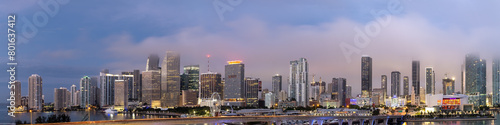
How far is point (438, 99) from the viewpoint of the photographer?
164m

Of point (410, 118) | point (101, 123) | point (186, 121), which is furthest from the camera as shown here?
point (410, 118)

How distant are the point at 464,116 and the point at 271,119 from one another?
7832cm

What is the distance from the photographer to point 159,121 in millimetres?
55844

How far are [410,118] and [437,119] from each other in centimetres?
691

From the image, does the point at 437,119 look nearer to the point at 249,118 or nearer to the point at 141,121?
the point at 249,118

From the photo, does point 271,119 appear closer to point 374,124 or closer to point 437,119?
point 374,124

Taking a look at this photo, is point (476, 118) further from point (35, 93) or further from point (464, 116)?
point (35, 93)

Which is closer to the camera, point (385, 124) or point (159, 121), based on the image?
point (159, 121)

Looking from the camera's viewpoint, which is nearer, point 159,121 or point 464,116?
point 159,121

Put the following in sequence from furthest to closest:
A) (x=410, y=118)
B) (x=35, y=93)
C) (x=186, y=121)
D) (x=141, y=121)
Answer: (x=35, y=93)
(x=410, y=118)
(x=186, y=121)
(x=141, y=121)

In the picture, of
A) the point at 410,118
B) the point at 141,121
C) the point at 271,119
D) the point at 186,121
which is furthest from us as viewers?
the point at 410,118

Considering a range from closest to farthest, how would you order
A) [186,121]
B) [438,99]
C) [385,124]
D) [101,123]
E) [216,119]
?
1. [101,123]
2. [186,121]
3. [216,119]
4. [385,124]
5. [438,99]

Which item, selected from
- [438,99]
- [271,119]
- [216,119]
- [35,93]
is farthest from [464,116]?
[35,93]

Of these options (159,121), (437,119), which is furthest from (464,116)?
(159,121)
